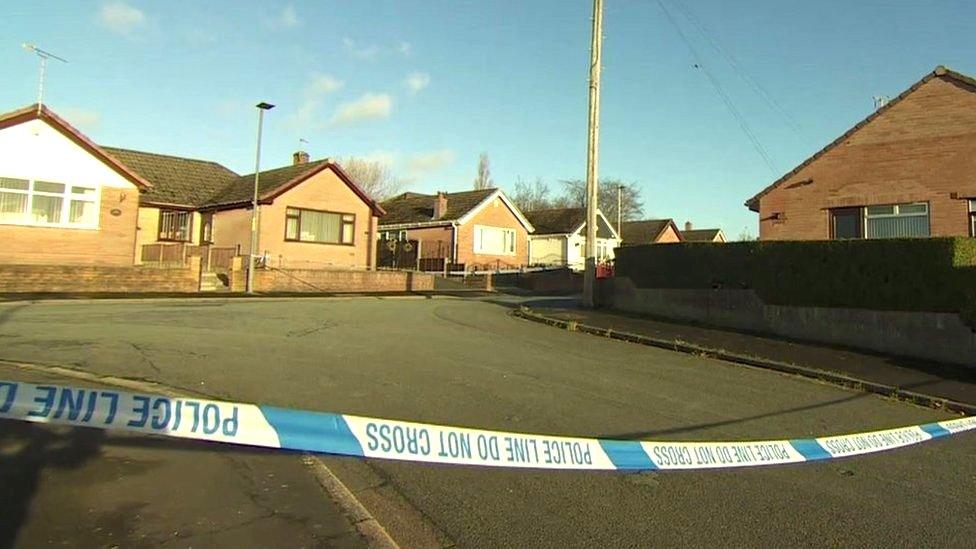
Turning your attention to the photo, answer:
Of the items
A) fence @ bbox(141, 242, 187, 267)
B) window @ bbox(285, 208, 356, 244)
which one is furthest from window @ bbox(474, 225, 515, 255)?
fence @ bbox(141, 242, 187, 267)

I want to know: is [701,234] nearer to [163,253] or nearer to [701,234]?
[701,234]

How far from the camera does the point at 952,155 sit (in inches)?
746

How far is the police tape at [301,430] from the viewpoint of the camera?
4121 mm

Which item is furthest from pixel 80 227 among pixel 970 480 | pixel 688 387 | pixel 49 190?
pixel 970 480

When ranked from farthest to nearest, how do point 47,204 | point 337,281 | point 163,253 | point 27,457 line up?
point 163,253 → point 337,281 → point 47,204 → point 27,457

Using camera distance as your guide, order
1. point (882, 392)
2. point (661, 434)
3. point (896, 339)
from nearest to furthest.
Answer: point (661, 434) < point (882, 392) < point (896, 339)

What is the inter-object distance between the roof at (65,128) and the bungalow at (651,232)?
4627 cm

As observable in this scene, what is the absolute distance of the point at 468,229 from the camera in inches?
1695

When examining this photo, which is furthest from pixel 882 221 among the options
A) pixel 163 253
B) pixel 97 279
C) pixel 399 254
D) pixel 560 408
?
pixel 399 254

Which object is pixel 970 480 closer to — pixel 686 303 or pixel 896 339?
pixel 896 339

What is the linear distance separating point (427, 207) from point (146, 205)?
19578 millimetres

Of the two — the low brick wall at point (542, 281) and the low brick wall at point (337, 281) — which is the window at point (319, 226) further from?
the low brick wall at point (542, 281)

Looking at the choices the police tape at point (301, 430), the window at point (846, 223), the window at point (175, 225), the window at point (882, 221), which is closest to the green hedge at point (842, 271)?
the window at point (882, 221)

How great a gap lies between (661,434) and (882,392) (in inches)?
212
